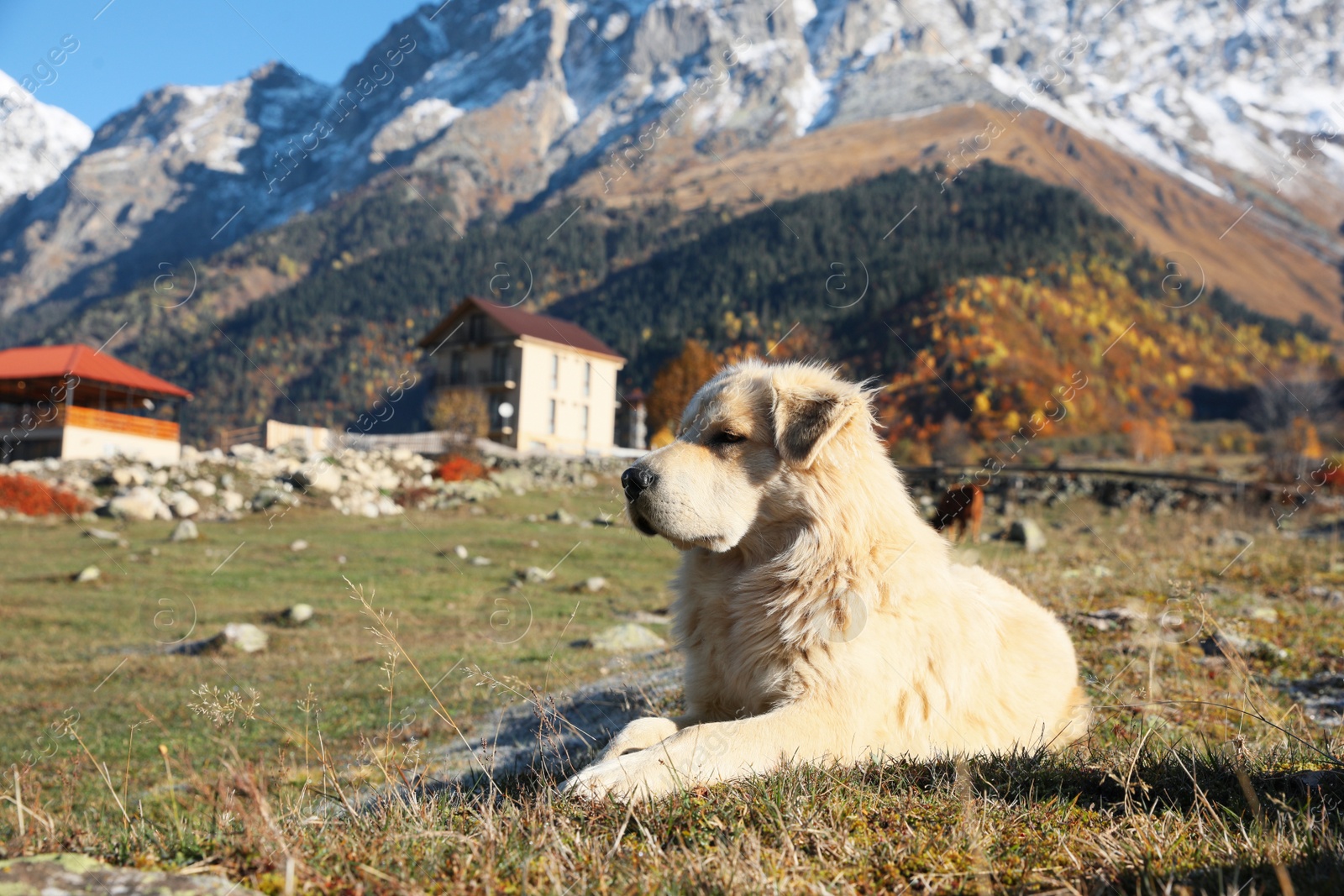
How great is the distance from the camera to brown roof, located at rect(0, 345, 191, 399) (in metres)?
42.2

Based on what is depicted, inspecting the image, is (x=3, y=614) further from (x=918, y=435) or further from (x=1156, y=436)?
(x=1156, y=436)

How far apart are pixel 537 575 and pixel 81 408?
→ 34220 millimetres

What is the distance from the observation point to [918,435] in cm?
5056

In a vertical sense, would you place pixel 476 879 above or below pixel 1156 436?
below

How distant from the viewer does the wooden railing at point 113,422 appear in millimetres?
39969

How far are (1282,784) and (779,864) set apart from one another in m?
2.38

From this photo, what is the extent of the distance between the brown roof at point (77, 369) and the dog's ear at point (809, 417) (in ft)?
152

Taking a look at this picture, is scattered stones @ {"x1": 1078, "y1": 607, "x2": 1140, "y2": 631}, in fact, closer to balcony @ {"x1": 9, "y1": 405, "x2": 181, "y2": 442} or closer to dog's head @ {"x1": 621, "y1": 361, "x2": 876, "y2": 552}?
dog's head @ {"x1": 621, "y1": 361, "x2": 876, "y2": 552}

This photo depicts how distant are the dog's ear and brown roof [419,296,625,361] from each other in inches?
1798

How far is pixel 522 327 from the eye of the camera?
51.6 meters

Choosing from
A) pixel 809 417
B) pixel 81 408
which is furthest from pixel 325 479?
pixel 809 417

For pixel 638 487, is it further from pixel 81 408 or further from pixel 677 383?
pixel 81 408

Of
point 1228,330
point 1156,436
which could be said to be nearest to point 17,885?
point 1156,436

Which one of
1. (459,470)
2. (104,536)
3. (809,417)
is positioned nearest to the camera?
(809,417)
